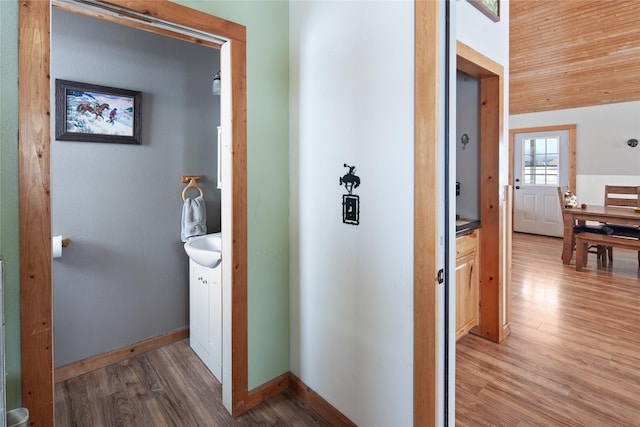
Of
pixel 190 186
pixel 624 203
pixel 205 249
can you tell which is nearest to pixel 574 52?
pixel 624 203

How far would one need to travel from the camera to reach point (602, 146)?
6.03 m

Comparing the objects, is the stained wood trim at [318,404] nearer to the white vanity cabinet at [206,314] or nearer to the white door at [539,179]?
the white vanity cabinet at [206,314]

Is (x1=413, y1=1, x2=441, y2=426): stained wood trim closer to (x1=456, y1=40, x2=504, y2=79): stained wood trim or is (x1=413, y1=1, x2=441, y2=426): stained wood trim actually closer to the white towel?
(x1=456, y1=40, x2=504, y2=79): stained wood trim

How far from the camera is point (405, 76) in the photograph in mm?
1378

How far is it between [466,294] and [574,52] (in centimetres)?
390

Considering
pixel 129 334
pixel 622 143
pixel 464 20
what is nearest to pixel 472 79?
pixel 464 20

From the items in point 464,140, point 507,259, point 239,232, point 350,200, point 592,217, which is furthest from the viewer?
point 592,217

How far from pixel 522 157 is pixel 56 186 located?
7527mm

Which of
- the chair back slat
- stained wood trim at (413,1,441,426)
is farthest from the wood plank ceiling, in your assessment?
stained wood trim at (413,1,441,426)

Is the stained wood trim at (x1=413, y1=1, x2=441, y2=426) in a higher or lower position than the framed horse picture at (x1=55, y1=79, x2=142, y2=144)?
lower

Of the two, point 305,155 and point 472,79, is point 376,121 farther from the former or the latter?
point 472,79

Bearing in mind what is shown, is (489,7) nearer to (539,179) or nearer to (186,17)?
(186,17)

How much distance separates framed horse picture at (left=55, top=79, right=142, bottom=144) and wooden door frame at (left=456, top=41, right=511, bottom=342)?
7.62 ft

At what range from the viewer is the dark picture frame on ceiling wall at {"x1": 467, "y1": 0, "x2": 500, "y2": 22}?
2.29 meters
